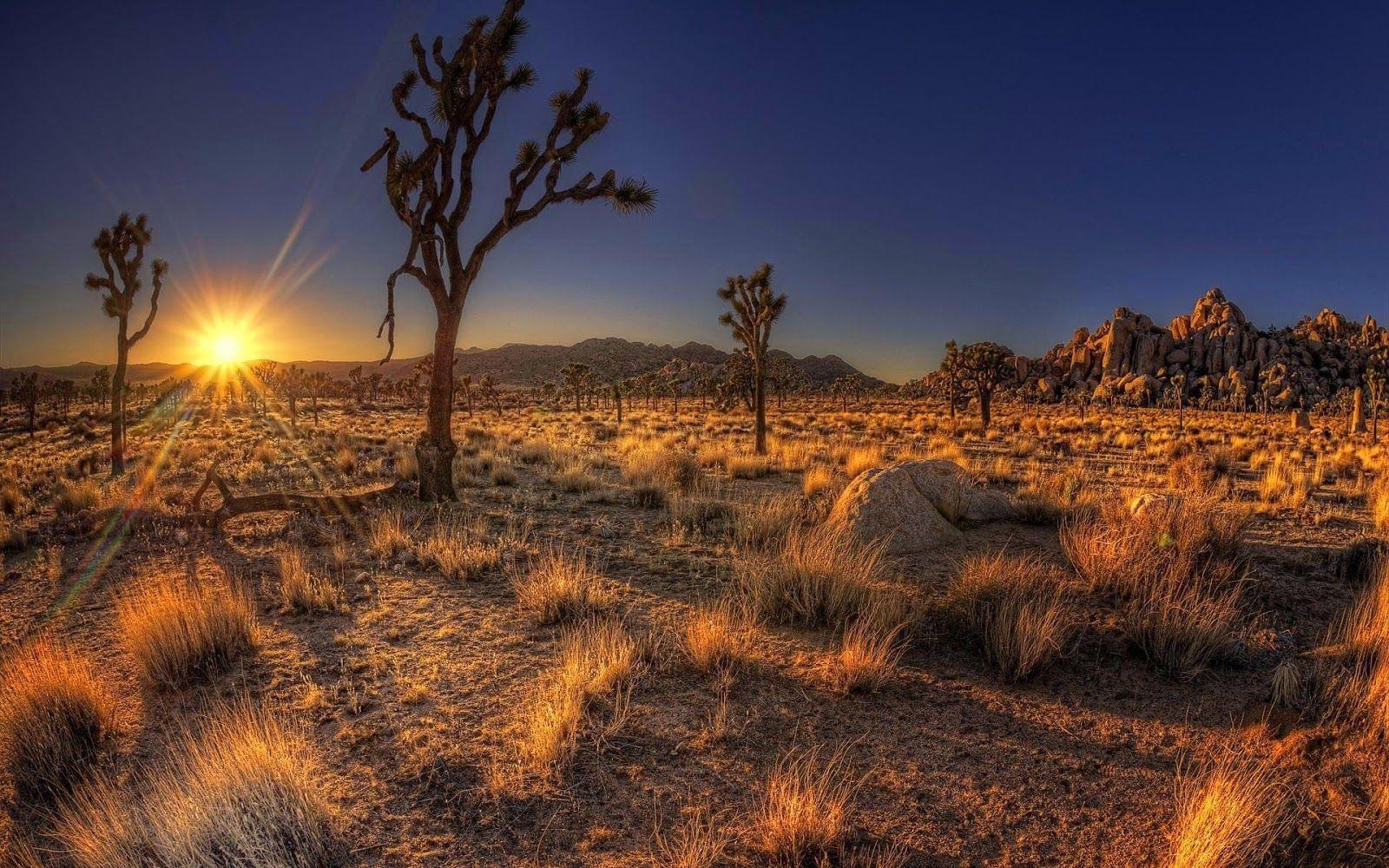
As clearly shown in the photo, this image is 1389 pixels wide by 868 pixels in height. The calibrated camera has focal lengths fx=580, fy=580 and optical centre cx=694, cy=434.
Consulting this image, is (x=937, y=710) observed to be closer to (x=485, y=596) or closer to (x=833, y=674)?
(x=833, y=674)

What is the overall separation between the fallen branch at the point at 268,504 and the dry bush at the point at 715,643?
24.9ft

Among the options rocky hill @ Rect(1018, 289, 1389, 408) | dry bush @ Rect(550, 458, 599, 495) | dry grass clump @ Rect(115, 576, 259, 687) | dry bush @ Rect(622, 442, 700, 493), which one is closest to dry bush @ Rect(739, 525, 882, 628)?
dry grass clump @ Rect(115, 576, 259, 687)

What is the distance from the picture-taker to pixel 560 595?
5730 millimetres

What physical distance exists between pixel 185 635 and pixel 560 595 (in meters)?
3.06

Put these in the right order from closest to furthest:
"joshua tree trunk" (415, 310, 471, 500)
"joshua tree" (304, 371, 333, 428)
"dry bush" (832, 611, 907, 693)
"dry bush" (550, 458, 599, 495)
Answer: "dry bush" (832, 611, 907, 693) → "joshua tree trunk" (415, 310, 471, 500) → "dry bush" (550, 458, 599, 495) → "joshua tree" (304, 371, 333, 428)

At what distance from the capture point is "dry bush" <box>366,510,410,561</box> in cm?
785

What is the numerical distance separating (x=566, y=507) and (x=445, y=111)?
737cm

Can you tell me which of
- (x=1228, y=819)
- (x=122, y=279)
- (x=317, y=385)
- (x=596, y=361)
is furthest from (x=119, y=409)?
(x=596, y=361)

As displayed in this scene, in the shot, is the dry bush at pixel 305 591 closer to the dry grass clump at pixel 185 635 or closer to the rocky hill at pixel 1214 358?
the dry grass clump at pixel 185 635

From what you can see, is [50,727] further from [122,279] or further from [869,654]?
[122,279]

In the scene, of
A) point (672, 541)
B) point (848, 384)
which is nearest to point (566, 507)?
point (672, 541)

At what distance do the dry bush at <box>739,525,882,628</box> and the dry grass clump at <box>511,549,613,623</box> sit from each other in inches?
60.3

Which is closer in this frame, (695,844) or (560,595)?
(695,844)

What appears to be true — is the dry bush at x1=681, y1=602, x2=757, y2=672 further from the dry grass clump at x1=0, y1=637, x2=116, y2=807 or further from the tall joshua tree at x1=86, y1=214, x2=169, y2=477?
the tall joshua tree at x1=86, y1=214, x2=169, y2=477
